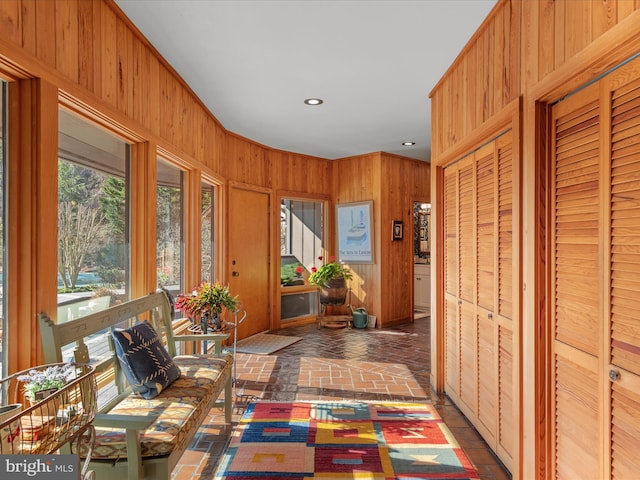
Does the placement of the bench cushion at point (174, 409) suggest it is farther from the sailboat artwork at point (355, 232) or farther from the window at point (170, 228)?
the sailboat artwork at point (355, 232)

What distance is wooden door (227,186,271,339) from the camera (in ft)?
17.7

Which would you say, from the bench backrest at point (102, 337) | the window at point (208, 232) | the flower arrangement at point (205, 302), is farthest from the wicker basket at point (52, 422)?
the window at point (208, 232)

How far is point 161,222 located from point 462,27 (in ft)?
8.99

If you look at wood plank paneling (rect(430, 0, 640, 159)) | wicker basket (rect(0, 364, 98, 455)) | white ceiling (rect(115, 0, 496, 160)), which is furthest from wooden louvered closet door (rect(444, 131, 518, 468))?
wicker basket (rect(0, 364, 98, 455))

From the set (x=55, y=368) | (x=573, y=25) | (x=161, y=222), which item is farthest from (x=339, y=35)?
(x=55, y=368)

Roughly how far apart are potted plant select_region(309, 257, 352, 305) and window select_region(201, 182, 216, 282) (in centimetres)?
174

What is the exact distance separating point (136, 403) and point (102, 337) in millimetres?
668

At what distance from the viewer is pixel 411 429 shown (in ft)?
9.37

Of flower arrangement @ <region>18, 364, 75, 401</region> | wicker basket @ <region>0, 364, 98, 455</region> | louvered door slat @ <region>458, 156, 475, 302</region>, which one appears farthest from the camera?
louvered door slat @ <region>458, 156, 475, 302</region>

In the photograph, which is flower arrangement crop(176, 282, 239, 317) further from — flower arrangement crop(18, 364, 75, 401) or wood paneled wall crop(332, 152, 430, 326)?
wood paneled wall crop(332, 152, 430, 326)

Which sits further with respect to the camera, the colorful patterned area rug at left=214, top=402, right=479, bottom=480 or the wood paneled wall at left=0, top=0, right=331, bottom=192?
the colorful patterned area rug at left=214, top=402, right=479, bottom=480

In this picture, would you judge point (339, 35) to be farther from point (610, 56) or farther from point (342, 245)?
point (342, 245)

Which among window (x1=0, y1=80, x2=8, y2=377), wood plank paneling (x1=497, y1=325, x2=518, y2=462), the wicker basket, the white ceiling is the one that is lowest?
wood plank paneling (x1=497, y1=325, x2=518, y2=462)

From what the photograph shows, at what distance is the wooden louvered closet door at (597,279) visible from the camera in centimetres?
146
